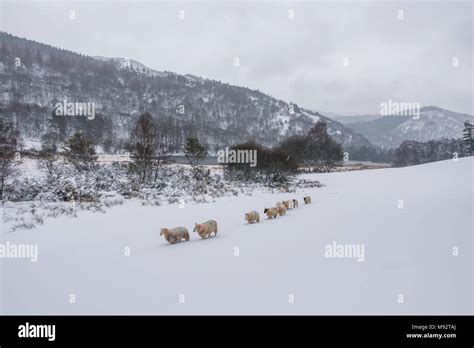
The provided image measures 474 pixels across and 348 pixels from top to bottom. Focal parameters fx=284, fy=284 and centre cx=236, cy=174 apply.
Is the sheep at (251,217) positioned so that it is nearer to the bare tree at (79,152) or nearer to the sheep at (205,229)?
the sheep at (205,229)

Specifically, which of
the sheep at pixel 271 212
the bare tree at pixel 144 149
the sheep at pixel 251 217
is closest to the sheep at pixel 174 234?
the sheep at pixel 251 217

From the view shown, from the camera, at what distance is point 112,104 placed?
144 metres

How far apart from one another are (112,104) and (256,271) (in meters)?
157

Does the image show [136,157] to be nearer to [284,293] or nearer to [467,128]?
[284,293]

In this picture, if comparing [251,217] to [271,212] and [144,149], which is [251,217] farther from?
[144,149]

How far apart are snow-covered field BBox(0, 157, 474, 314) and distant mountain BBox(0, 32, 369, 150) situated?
3139 inches

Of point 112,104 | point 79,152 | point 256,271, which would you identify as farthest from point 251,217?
point 112,104

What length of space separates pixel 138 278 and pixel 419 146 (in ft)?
327

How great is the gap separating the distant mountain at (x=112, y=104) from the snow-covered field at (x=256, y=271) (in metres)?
79.7

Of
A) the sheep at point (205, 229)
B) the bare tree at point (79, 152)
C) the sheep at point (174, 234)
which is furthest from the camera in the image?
the bare tree at point (79, 152)

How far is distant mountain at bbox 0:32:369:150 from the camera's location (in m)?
94.6

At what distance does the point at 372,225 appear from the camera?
7.71 meters

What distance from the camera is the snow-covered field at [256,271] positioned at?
3.69 meters
